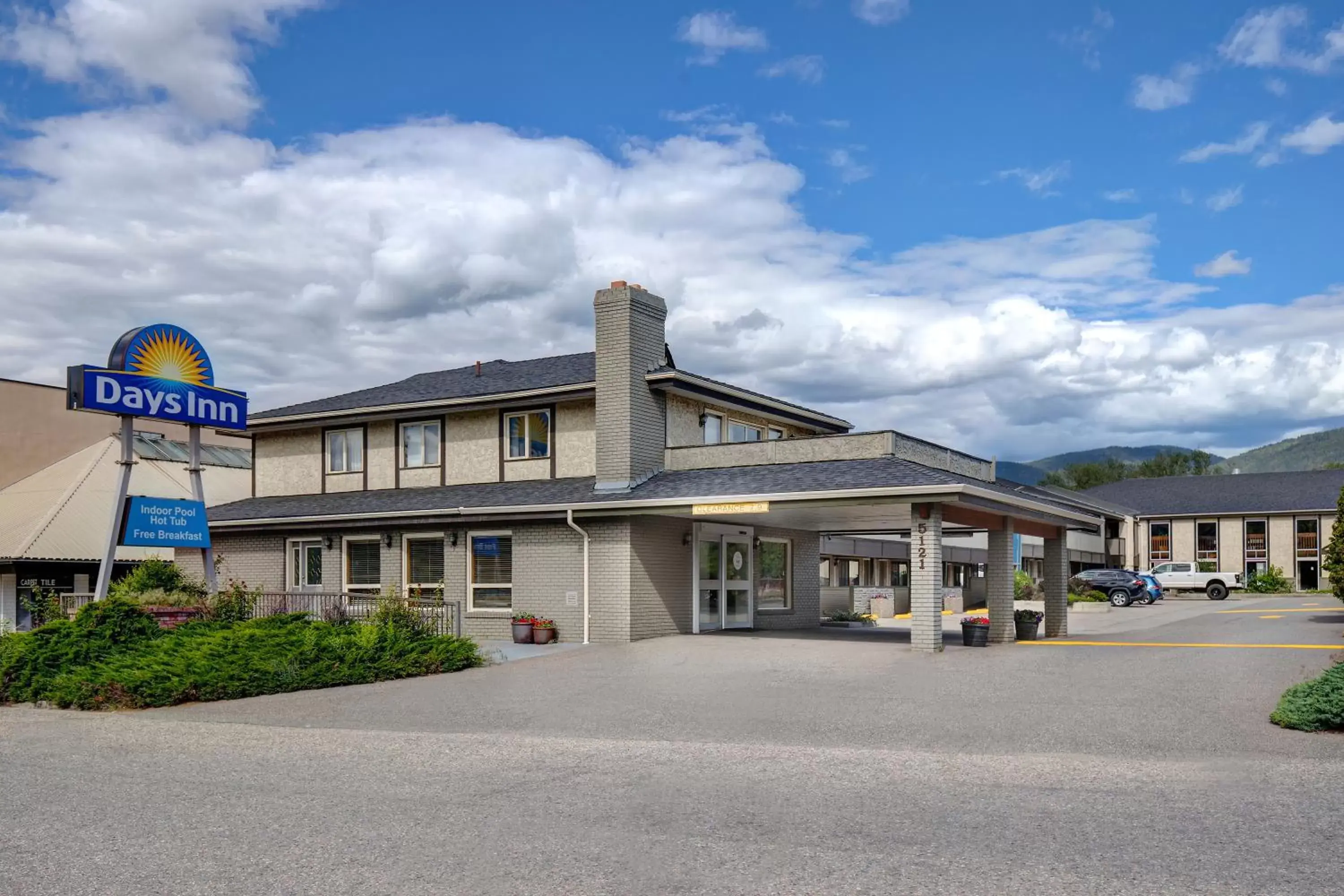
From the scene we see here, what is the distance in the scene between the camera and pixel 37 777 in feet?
34.9

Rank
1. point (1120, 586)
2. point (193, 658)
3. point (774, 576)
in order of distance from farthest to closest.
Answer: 1. point (1120, 586)
2. point (774, 576)
3. point (193, 658)

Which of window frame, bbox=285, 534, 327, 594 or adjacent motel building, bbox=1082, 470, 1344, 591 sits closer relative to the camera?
window frame, bbox=285, 534, 327, 594

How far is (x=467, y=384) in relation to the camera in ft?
100

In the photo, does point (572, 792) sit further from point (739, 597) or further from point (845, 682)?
point (739, 597)

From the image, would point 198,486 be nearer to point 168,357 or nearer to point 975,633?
point 168,357

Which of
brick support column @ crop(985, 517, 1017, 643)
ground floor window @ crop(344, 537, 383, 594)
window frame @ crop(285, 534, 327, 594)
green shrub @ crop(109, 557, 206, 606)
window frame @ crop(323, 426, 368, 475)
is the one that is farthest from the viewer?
window frame @ crop(323, 426, 368, 475)

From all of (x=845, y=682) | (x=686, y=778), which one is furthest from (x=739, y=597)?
(x=686, y=778)

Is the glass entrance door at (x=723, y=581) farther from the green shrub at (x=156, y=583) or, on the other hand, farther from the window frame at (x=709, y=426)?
the green shrub at (x=156, y=583)

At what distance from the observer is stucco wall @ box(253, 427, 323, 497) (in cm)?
3216

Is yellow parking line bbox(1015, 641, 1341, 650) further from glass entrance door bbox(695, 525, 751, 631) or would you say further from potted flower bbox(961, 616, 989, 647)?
glass entrance door bbox(695, 525, 751, 631)

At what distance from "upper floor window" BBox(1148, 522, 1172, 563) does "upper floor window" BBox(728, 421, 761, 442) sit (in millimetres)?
50504

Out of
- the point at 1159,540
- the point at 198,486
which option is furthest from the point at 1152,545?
the point at 198,486

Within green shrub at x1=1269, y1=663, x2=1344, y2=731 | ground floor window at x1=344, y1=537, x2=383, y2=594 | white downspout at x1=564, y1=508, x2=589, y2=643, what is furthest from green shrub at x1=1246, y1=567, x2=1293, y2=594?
green shrub at x1=1269, y1=663, x2=1344, y2=731

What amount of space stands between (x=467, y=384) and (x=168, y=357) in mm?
9221
